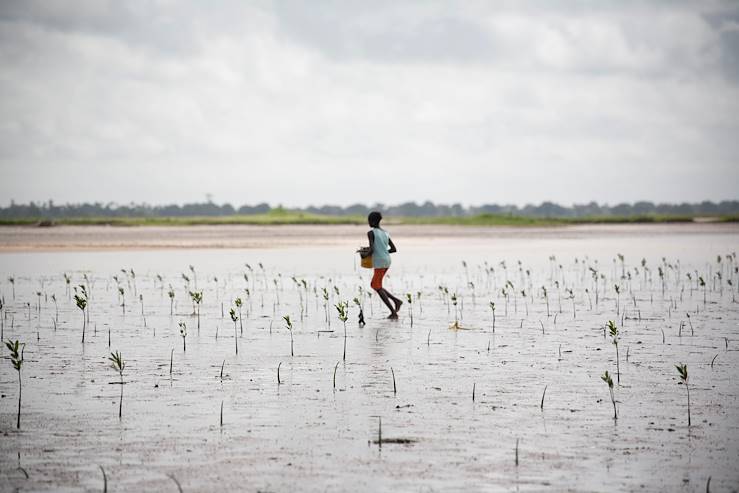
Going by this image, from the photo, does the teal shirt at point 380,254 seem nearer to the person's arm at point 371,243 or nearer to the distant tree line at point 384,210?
the person's arm at point 371,243

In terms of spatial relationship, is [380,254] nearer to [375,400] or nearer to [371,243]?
[371,243]

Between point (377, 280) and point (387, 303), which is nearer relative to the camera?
point (387, 303)

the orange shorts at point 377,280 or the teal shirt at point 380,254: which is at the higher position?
the teal shirt at point 380,254

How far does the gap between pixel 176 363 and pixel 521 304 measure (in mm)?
9189

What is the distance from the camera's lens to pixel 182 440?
712 centimetres

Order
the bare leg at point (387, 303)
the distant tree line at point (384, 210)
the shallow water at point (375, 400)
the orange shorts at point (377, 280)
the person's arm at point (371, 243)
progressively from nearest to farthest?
the shallow water at point (375, 400) → the bare leg at point (387, 303) → the orange shorts at point (377, 280) → the person's arm at point (371, 243) → the distant tree line at point (384, 210)

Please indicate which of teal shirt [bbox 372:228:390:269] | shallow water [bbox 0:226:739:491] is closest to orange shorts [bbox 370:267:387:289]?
teal shirt [bbox 372:228:390:269]

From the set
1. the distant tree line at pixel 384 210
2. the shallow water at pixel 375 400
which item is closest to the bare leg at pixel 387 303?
the shallow water at pixel 375 400

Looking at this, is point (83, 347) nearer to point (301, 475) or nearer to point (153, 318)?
point (153, 318)

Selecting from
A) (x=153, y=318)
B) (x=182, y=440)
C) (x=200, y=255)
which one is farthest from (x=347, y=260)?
(x=182, y=440)

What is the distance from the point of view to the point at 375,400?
8.62 metres

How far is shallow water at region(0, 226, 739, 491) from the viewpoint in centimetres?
630

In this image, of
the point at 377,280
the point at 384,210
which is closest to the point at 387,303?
the point at 377,280

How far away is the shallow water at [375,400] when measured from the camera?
6301 millimetres
